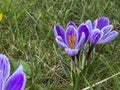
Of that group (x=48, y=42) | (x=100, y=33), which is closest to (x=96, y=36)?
(x=100, y=33)

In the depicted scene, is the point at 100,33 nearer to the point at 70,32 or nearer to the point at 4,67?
the point at 70,32

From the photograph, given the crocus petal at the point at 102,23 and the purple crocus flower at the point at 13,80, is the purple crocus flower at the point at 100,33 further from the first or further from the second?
the purple crocus flower at the point at 13,80

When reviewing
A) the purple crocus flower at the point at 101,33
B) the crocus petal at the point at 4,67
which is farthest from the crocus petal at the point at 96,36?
the crocus petal at the point at 4,67

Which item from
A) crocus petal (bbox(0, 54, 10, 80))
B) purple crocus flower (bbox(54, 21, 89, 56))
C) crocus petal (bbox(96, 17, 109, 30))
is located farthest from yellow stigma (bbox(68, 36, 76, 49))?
crocus petal (bbox(0, 54, 10, 80))

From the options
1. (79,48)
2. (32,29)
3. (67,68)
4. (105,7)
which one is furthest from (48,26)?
(79,48)

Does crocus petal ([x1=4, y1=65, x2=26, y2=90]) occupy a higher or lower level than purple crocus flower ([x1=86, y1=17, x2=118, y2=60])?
higher

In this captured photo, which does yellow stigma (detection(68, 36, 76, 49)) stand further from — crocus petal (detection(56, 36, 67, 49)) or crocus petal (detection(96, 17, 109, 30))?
crocus petal (detection(96, 17, 109, 30))
